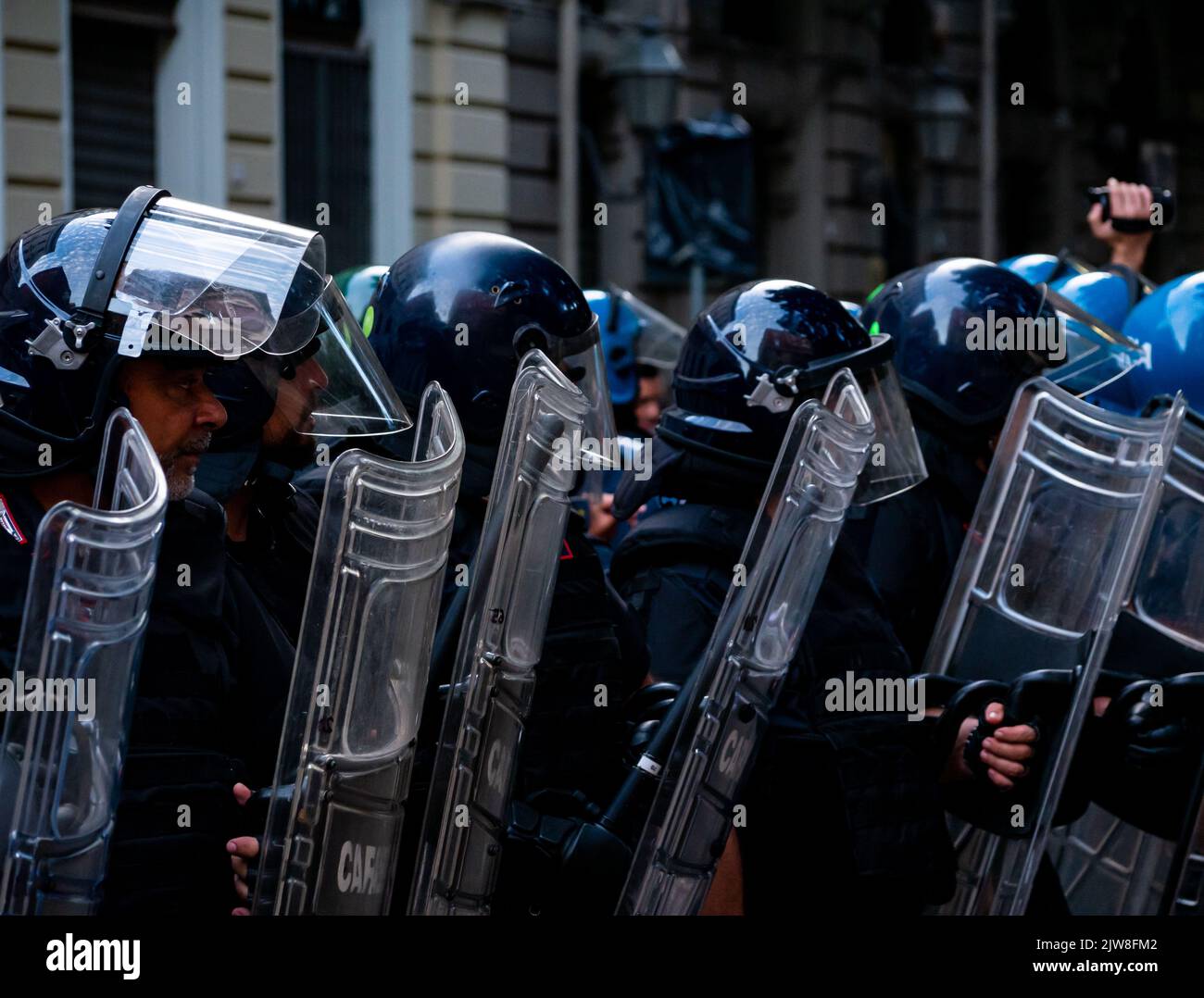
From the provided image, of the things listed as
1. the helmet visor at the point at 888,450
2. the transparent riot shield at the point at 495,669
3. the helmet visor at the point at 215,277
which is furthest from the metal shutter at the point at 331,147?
the transparent riot shield at the point at 495,669

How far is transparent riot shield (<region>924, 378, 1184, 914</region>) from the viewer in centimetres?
306

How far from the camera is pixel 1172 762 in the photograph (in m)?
3.23

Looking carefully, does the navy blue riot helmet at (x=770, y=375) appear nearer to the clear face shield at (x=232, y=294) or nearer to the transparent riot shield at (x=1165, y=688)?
the transparent riot shield at (x=1165, y=688)

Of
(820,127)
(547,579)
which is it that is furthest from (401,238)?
(547,579)

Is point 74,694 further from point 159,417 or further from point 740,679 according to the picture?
point 740,679

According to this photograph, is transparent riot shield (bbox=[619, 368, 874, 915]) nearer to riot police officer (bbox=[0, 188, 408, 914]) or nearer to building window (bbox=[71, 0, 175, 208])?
riot police officer (bbox=[0, 188, 408, 914])

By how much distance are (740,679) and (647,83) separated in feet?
31.2

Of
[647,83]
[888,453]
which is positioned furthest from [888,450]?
[647,83]

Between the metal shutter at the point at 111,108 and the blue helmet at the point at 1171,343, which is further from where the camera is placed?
the metal shutter at the point at 111,108

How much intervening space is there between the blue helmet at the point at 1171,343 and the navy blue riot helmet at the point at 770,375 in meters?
0.81

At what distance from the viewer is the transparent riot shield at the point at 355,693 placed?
214cm

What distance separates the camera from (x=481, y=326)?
126 inches

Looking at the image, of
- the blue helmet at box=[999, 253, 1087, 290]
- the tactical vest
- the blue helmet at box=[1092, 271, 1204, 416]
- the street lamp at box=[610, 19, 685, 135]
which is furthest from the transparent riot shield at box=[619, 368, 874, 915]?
the street lamp at box=[610, 19, 685, 135]

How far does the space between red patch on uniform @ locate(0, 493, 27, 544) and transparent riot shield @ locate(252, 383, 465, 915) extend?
0.40m
